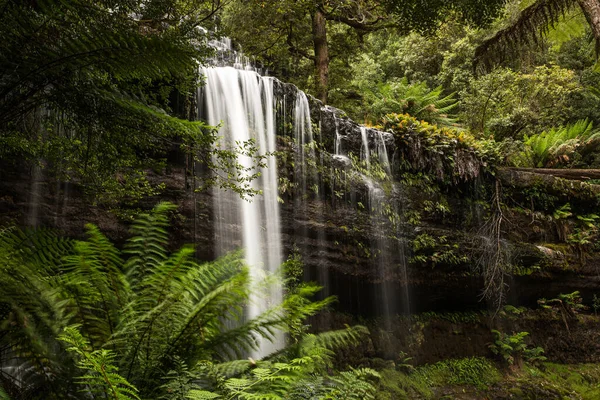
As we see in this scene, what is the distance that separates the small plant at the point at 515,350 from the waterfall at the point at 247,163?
507 centimetres

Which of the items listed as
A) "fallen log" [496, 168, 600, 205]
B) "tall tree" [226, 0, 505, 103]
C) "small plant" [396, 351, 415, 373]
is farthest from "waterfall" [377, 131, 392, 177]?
"small plant" [396, 351, 415, 373]

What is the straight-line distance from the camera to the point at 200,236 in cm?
Answer: 680

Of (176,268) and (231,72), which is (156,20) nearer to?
(231,72)

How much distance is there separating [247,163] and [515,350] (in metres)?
6.84

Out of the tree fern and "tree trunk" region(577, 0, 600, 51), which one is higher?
the tree fern

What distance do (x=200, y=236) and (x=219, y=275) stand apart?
4949mm

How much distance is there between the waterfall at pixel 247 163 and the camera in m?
6.90

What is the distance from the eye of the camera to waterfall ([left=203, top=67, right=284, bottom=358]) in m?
6.90

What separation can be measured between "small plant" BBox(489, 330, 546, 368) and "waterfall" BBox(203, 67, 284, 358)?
5.07m

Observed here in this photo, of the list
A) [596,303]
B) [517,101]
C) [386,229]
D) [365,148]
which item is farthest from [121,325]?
[517,101]

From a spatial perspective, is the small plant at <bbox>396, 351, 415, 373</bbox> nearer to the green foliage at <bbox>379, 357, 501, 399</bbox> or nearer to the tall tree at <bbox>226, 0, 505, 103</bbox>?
the green foliage at <bbox>379, 357, 501, 399</bbox>

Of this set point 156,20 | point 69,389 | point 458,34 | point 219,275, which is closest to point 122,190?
point 156,20

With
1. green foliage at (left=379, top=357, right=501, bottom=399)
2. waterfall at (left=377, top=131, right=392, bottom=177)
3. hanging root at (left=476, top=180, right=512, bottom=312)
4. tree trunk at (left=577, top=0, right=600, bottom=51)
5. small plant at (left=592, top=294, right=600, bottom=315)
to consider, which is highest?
tree trunk at (left=577, top=0, right=600, bottom=51)

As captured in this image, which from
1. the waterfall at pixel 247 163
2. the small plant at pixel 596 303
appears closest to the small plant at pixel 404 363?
the waterfall at pixel 247 163
